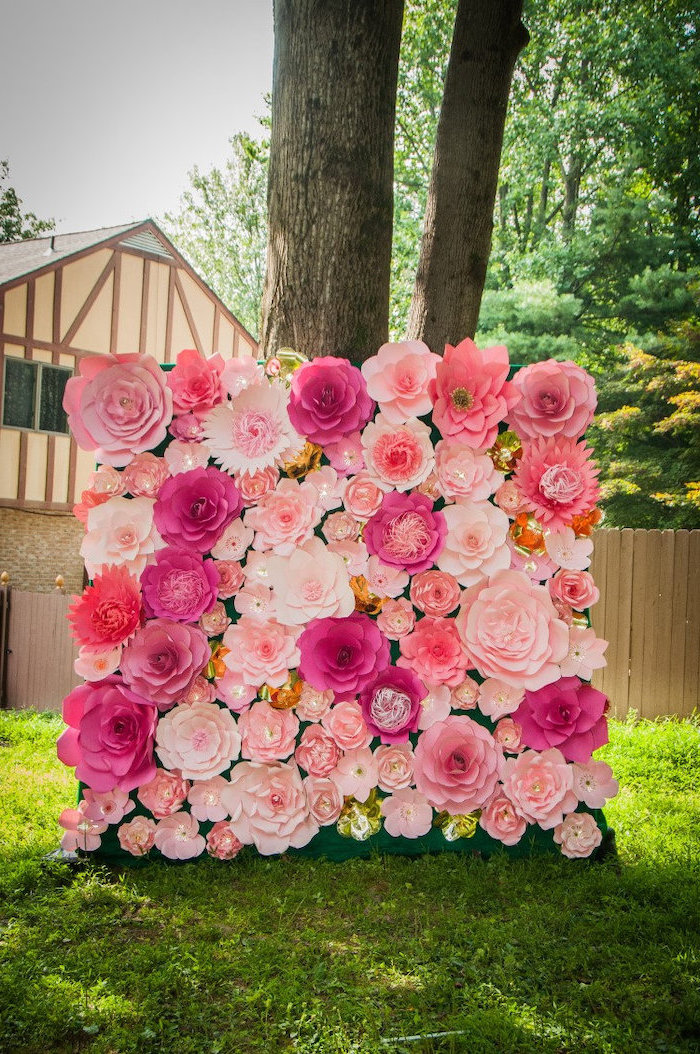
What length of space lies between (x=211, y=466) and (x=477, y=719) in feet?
4.97

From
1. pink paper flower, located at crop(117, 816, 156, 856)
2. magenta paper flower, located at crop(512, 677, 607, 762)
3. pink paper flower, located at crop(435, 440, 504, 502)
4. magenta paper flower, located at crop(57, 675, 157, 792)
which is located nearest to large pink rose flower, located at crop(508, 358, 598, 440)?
pink paper flower, located at crop(435, 440, 504, 502)

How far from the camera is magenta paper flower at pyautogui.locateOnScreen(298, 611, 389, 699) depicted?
293cm

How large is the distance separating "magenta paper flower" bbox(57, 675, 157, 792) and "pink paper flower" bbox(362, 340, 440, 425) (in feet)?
5.04

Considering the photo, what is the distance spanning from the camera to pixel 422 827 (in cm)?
299

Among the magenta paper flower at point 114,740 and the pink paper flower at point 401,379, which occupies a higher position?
the pink paper flower at point 401,379

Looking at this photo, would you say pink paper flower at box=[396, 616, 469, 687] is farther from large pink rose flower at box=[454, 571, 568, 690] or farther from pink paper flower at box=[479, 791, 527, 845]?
pink paper flower at box=[479, 791, 527, 845]

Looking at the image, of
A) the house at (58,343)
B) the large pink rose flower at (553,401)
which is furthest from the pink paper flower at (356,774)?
the house at (58,343)

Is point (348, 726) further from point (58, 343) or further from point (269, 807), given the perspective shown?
point (58, 343)

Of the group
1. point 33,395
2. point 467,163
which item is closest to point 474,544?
point 467,163

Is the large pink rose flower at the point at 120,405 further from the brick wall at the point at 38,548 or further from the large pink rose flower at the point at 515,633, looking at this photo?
the brick wall at the point at 38,548

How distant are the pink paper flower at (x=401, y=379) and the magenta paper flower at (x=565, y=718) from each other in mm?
1252

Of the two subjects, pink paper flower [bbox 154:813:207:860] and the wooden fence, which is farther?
the wooden fence

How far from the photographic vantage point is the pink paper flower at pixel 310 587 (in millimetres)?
2941

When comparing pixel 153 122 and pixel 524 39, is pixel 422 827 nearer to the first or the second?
pixel 524 39
